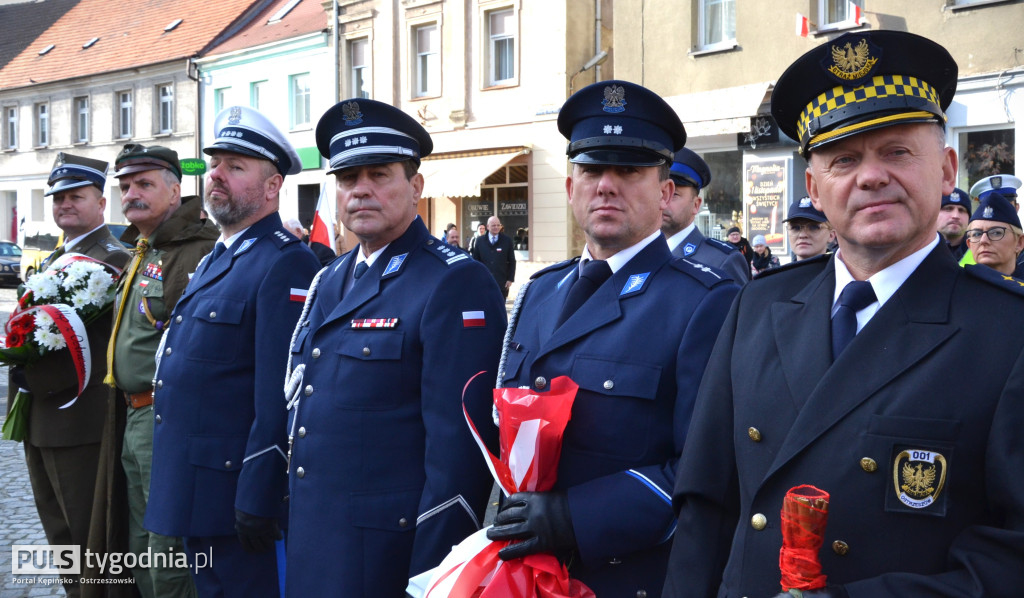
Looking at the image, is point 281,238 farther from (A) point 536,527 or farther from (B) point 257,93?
(B) point 257,93

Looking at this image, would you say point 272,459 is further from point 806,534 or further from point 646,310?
point 806,534

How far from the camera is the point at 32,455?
5.07 metres

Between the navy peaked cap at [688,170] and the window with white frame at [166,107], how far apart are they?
29335 millimetres

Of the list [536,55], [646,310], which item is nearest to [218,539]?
[646,310]

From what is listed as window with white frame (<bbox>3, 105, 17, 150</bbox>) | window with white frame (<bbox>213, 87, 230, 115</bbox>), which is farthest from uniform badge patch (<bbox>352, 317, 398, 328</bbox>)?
window with white frame (<bbox>3, 105, 17, 150</bbox>)

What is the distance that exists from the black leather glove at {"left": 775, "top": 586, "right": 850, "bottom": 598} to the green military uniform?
319 centimetres

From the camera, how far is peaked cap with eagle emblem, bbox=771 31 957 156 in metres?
1.90

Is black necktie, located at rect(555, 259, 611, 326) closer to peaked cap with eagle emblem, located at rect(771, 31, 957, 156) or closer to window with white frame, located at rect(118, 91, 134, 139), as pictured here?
peaked cap with eagle emblem, located at rect(771, 31, 957, 156)

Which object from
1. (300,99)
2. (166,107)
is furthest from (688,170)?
(166,107)

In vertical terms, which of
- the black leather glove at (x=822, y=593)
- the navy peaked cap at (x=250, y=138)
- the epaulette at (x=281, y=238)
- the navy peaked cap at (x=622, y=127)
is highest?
the navy peaked cap at (x=250, y=138)

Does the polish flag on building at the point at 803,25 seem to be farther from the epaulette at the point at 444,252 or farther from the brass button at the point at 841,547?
the brass button at the point at 841,547

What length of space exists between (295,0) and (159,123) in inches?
261

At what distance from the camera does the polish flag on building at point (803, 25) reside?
1534 cm

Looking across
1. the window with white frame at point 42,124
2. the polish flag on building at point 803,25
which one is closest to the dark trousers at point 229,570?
the polish flag on building at point 803,25
